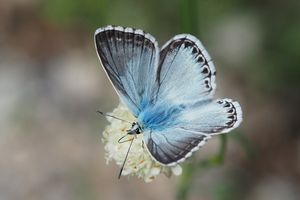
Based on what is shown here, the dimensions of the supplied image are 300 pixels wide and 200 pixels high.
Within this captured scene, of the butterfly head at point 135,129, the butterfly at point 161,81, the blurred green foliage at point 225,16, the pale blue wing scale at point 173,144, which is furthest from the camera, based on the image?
the blurred green foliage at point 225,16

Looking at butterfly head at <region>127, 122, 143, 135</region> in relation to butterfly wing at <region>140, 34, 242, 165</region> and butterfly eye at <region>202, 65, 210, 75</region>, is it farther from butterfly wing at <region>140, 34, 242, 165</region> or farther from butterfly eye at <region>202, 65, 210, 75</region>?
butterfly eye at <region>202, 65, 210, 75</region>

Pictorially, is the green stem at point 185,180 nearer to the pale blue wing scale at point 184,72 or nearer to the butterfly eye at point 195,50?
the pale blue wing scale at point 184,72

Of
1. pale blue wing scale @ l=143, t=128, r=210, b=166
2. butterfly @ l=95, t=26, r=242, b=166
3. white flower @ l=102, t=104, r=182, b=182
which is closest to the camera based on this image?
pale blue wing scale @ l=143, t=128, r=210, b=166

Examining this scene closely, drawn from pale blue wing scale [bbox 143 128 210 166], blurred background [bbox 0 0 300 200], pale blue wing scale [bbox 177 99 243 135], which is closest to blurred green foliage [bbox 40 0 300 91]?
blurred background [bbox 0 0 300 200]

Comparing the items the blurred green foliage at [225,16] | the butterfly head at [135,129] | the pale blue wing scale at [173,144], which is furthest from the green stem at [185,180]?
the blurred green foliage at [225,16]

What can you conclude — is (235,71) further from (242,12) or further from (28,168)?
(28,168)

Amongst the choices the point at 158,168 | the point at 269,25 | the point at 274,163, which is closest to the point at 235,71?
the point at 269,25
